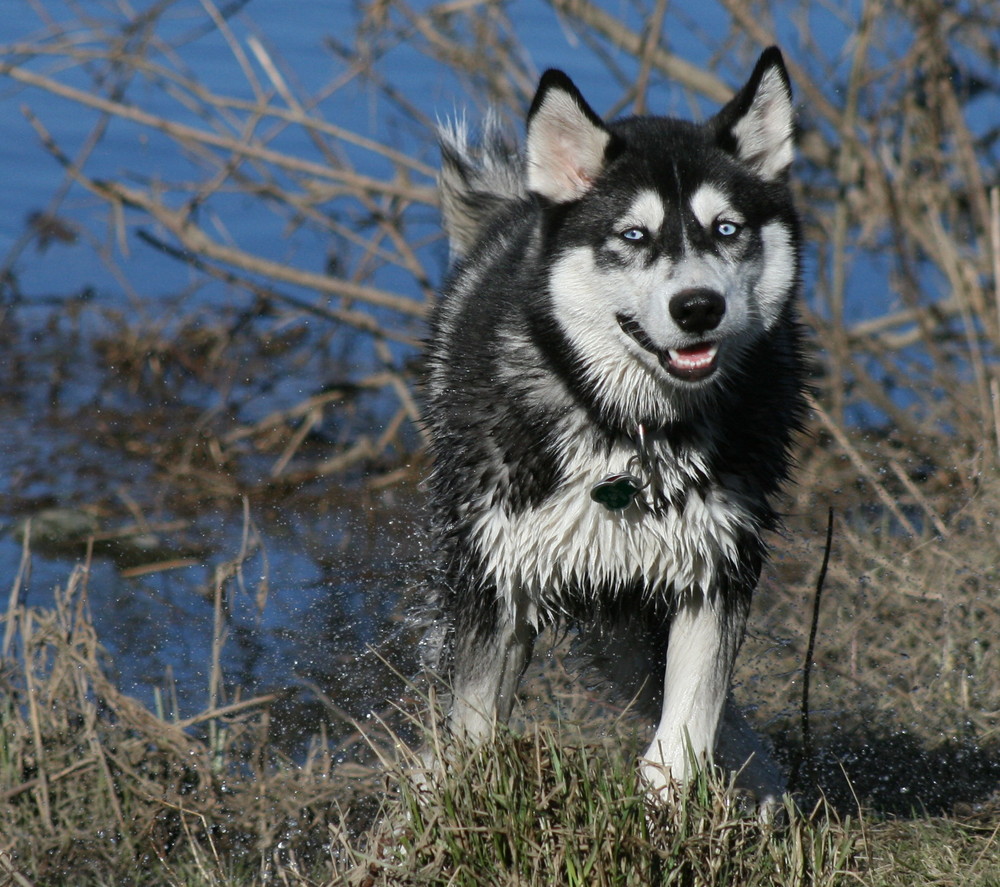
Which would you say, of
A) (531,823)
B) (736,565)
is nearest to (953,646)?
(736,565)

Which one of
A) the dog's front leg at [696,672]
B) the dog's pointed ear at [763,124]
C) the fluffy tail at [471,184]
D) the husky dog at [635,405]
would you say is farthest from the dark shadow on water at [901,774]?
the fluffy tail at [471,184]

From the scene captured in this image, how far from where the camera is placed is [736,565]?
3094 millimetres

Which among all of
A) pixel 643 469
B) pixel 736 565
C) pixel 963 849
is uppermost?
pixel 643 469

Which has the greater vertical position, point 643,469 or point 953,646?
point 643,469

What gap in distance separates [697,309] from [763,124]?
1.91 feet

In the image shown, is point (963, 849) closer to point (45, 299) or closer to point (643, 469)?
point (643, 469)

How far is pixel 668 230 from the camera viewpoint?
2883 mm

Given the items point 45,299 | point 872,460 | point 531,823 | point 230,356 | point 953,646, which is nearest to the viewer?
point 531,823

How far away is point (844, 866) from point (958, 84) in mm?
4391

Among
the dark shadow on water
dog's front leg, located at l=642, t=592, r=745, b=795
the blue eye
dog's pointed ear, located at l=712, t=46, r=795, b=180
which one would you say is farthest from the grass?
dog's pointed ear, located at l=712, t=46, r=795, b=180

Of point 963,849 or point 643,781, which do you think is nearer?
point 643,781

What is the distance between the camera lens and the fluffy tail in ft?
14.2

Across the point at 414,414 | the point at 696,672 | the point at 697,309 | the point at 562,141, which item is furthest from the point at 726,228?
the point at 414,414

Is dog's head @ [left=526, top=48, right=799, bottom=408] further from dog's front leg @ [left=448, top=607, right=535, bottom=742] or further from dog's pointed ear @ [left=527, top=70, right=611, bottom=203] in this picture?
dog's front leg @ [left=448, top=607, right=535, bottom=742]
